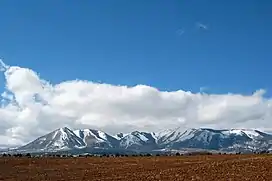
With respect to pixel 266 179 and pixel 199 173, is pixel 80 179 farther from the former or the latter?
pixel 266 179

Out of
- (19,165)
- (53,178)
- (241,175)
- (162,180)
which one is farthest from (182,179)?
(19,165)

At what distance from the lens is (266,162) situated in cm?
5788

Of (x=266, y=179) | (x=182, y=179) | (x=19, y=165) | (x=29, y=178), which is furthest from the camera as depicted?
(x=19, y=165)

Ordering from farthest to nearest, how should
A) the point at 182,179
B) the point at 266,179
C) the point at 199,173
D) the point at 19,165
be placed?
the point at 19,165 → the point at 199,173 → the point at 182,179 → the point at 266,179

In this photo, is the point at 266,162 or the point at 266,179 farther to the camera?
the point at 266,162

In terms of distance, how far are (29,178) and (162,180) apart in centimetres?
2046

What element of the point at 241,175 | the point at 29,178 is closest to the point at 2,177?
the point at 29,178

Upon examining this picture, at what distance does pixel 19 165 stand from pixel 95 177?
1250 inches

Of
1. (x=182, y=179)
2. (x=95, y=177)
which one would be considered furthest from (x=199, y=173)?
(x=95, y=177)

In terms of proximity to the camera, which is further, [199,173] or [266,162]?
[266,162]

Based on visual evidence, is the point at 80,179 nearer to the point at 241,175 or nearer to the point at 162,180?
the point at 162,180

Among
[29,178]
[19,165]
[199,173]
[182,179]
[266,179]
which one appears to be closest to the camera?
[266,179]

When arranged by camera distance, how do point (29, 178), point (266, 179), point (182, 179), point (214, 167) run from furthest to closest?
point (29, 178) → point (214, 167) → point (182, 179) → point (266, 179)

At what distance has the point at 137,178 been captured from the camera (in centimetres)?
5238
